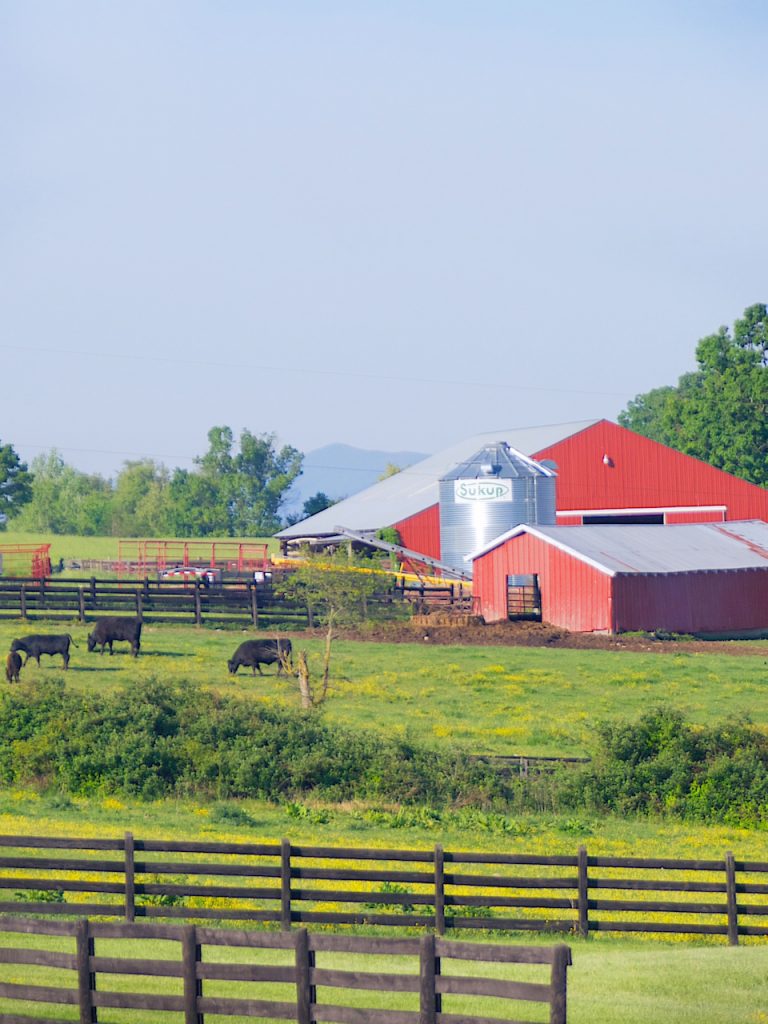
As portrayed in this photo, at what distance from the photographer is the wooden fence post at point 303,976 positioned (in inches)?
369

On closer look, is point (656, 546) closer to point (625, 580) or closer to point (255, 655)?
point (625, 580)

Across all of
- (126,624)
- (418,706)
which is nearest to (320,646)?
(126,624)

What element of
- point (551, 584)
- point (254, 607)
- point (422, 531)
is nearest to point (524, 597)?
point (551, 584)

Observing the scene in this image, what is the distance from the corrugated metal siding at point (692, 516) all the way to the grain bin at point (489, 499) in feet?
47.7

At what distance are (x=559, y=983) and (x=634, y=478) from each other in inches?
2870

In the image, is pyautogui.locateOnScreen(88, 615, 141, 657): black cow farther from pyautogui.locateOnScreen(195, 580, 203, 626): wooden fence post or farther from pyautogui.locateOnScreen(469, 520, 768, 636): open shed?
pyautogui.locateOnScreen(469, 520, 768, 636): open shed

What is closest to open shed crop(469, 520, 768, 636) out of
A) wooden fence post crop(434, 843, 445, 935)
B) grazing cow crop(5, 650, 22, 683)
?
grazing cow crop(5, 650, 22, 683)

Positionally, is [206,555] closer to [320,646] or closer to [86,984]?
[320,646]

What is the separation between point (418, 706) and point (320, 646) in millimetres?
11956

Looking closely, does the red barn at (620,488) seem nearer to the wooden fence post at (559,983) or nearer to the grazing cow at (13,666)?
the grazing cow at (13,666)

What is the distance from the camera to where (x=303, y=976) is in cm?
942

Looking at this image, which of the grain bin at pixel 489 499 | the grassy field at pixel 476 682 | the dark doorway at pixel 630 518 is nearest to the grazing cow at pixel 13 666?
the grassy field at pixel 476 682

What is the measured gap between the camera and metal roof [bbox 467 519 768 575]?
2172 inches

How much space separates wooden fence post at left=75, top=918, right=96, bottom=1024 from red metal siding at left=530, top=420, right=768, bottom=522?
6925 cm
